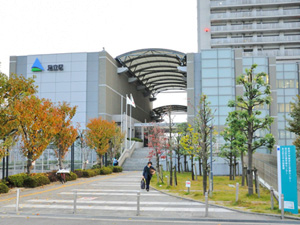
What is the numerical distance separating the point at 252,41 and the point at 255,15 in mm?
4923

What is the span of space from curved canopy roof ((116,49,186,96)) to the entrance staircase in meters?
14.1

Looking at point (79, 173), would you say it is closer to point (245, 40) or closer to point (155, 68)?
point (155, 68)

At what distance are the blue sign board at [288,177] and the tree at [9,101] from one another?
42.0 feet

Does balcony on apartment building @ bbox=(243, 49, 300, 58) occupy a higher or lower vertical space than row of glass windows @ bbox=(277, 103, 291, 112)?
higher

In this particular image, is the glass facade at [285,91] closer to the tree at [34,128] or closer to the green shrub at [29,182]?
the tree at [34,128]

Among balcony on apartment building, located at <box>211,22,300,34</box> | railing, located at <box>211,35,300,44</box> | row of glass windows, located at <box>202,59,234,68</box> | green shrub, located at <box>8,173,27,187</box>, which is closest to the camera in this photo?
green shrub, located at <box>8,173,27,187</box>

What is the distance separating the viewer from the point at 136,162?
44.7 meters

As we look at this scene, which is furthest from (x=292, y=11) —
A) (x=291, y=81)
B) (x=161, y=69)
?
(x=161, y=69)

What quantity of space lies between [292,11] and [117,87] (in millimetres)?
35390

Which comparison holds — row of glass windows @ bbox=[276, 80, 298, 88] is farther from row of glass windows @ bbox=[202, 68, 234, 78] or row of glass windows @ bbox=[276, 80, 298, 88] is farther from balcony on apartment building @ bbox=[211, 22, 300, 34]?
balcony on apartment building @ bbox=[211, 22, 300, 34]

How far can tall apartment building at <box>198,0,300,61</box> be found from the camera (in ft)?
207

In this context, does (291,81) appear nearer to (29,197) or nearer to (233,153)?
(233,153)

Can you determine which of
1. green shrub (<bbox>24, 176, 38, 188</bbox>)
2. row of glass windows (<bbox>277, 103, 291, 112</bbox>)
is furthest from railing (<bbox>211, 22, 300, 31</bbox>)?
green shrub (<bbox>24, 176, 38, 188</bbox>)

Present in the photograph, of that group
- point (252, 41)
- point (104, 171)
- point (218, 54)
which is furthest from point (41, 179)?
point (252, 41)
